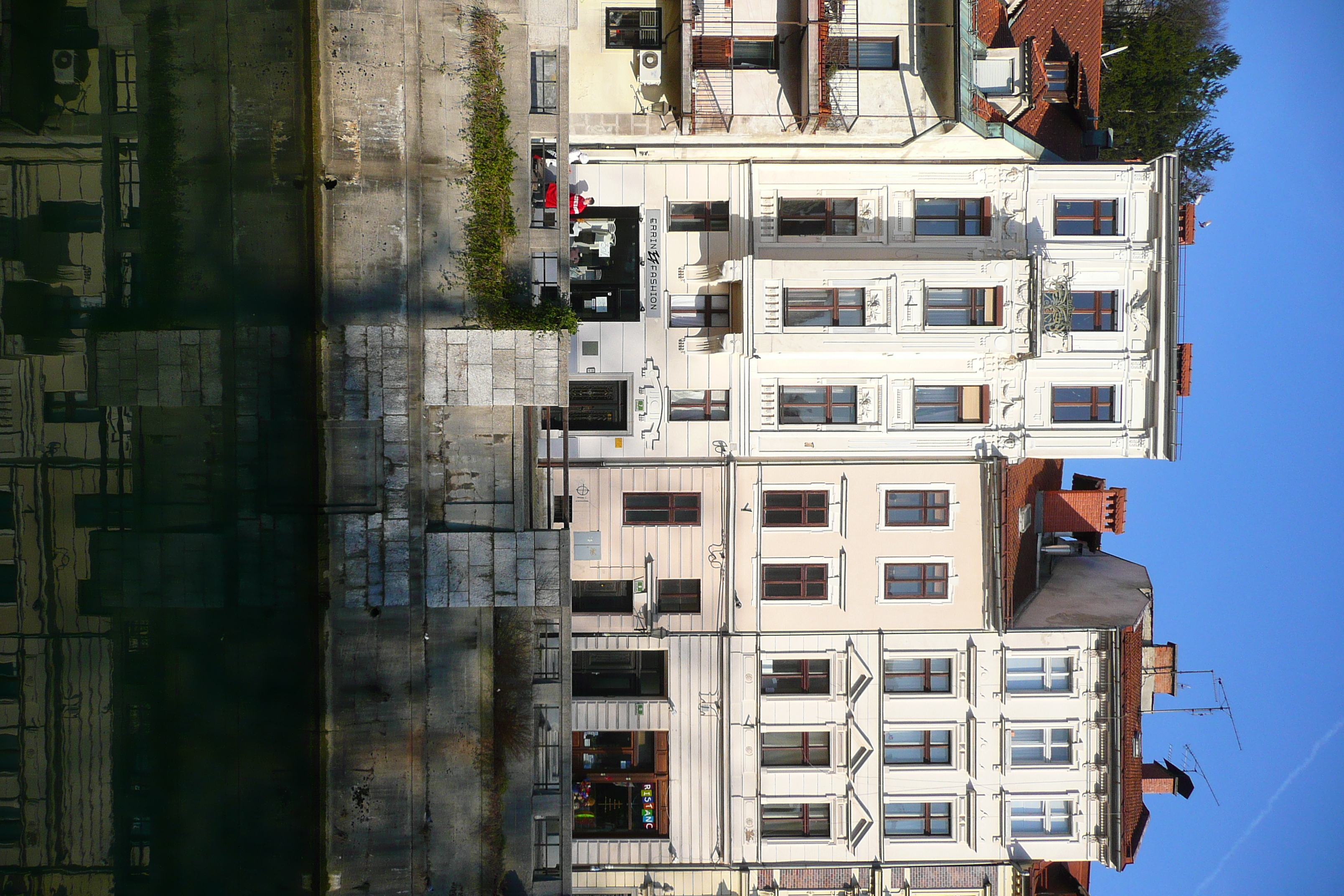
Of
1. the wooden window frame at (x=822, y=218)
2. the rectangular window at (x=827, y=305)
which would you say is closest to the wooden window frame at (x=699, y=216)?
the wooden window frame at (x=822, y=218)

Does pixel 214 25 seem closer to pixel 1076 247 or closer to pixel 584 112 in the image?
pixel 584 112

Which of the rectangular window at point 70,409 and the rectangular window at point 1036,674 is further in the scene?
the rectangular window at point 1036,674

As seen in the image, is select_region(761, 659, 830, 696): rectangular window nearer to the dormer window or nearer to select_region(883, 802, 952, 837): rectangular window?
select_region(883, 802, 952, 837): rectangular window

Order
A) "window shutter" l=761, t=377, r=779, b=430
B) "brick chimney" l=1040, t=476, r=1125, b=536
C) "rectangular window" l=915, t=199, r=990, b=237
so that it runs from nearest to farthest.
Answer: "rectangular window" l=915, t=199, r=990, b=237
"window shutter" l=761, t=377, r=779, b=430
"brick chimney" l=1040, t=476, r=1125, b=536

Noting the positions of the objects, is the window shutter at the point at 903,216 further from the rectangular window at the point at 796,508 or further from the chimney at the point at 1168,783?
the chimney at the point at 1168,783

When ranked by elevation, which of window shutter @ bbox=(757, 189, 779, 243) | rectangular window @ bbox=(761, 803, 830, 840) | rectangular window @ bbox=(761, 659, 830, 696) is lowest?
rectangular window @ bbox=(761, 803, 830, 840)

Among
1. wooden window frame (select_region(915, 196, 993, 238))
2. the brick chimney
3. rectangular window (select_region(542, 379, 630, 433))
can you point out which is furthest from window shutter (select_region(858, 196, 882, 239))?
the brick chimney

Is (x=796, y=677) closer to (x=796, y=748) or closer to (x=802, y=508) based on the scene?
(x=796, y=748)
